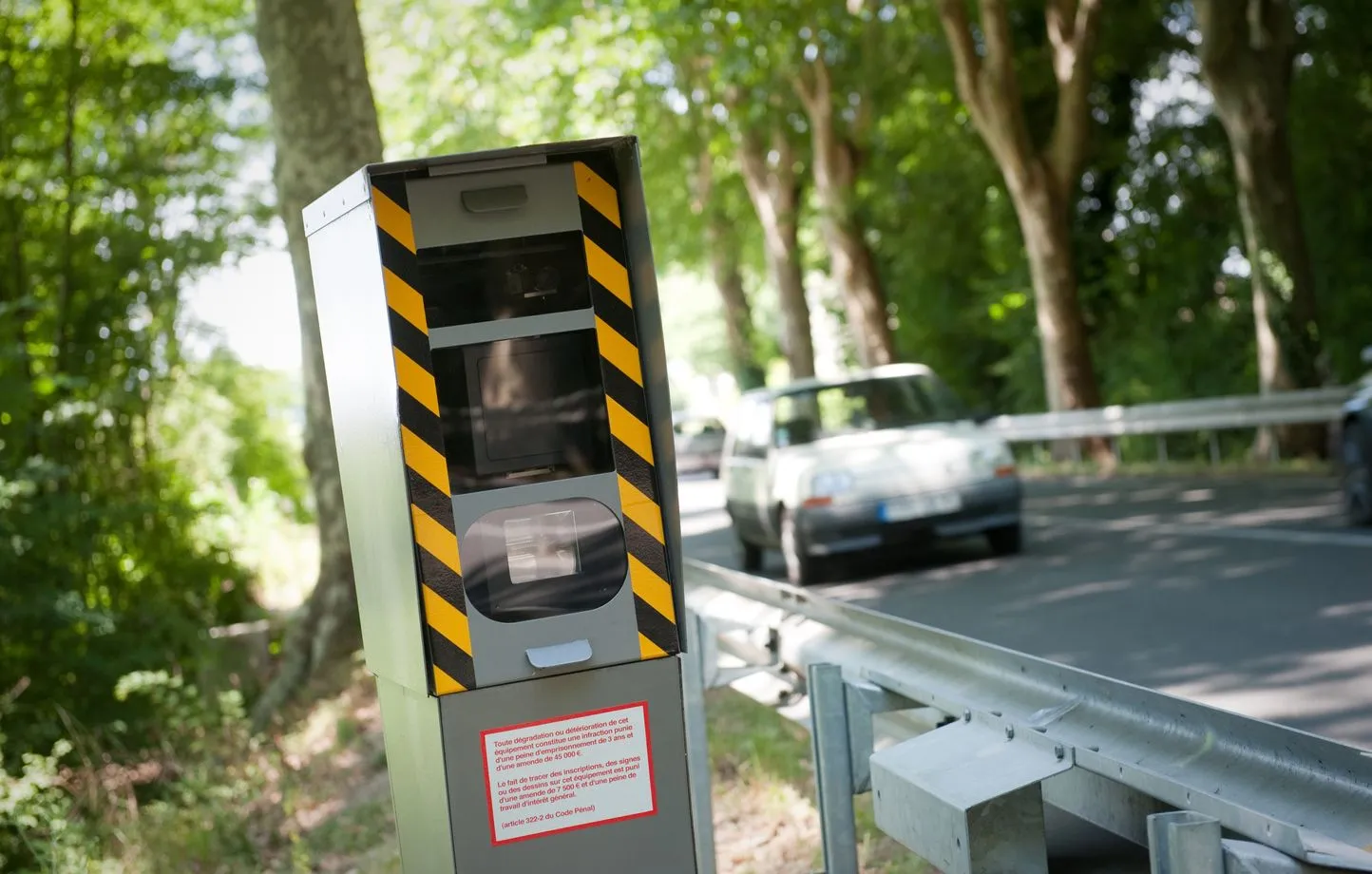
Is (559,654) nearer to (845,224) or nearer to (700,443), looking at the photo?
(845,224)

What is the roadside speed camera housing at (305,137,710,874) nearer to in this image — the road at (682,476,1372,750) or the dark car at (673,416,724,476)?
the road at (682,476,1372,750)

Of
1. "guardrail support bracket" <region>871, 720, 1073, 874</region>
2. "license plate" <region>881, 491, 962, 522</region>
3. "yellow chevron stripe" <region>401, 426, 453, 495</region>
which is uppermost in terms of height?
"yellow chevron stripe" <region>401, 426, 453, 495</region>

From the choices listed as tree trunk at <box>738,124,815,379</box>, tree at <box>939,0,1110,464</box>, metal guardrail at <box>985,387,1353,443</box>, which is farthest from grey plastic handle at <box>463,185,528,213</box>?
tree trunk at <box>738,124,815,379</box>

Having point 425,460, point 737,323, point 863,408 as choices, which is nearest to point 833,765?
point 425,460

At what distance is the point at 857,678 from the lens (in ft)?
16.6

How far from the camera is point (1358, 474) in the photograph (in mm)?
12570

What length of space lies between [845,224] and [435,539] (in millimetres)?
30033

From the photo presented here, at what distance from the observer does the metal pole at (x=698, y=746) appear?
4773 mm

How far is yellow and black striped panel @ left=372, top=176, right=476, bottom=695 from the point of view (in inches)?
174

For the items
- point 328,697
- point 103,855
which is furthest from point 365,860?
point 328,697

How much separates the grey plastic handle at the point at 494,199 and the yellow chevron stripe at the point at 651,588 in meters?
1.04

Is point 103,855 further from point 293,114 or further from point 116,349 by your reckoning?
point 116,349

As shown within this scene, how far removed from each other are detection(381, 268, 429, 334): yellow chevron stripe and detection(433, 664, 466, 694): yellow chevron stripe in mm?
919

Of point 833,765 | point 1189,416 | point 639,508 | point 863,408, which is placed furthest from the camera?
point 1189,416
